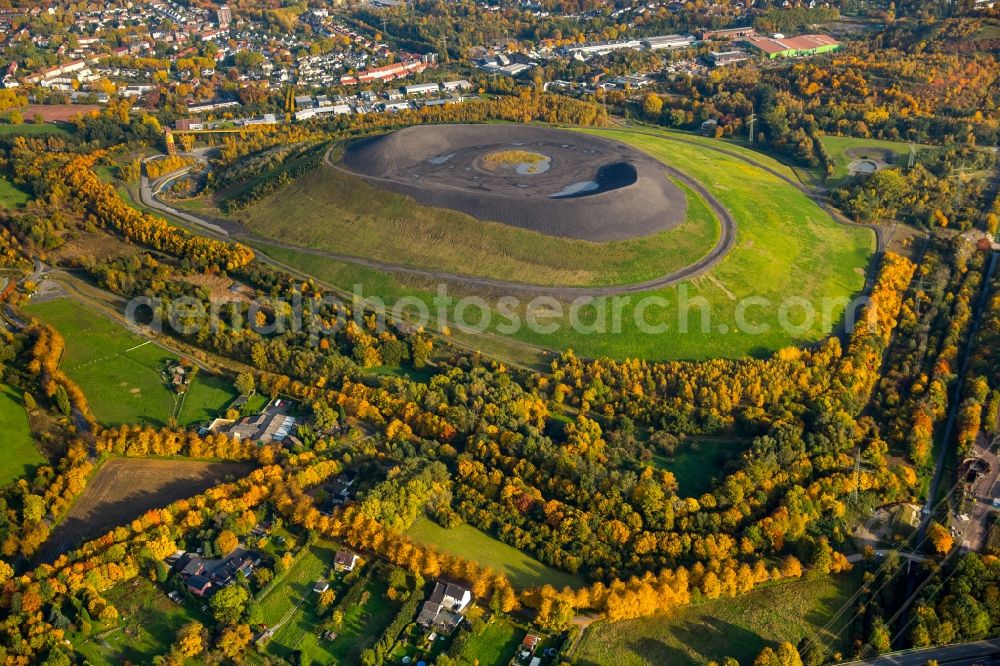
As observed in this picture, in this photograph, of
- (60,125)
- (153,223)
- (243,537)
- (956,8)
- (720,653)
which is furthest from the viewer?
(956,8)

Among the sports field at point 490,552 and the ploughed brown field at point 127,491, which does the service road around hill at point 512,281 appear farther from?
the sports field at point 490,552

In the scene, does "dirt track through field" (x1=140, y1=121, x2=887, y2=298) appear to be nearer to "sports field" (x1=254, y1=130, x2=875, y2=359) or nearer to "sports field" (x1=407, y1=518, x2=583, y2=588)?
"sports field" (x1=254, y1=130, x2=875, y2=359)

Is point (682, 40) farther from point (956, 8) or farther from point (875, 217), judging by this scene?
point (875, 217)

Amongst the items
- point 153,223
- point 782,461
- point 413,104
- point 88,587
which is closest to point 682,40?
point 413,104

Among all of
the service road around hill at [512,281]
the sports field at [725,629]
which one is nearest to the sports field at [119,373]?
the service road around hill at [512,281]

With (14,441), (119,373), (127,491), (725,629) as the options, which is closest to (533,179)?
(119,373)

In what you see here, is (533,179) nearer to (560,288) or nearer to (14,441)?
(560,288)

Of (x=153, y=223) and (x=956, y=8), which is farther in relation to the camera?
(x=956, y=8)
